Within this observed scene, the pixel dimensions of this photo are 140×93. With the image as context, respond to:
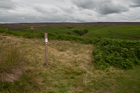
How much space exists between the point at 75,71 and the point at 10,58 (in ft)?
8.88

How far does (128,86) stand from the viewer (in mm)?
3830

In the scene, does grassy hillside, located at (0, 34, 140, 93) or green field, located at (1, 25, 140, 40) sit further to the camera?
green field, located at (1, 25, 140, 40)

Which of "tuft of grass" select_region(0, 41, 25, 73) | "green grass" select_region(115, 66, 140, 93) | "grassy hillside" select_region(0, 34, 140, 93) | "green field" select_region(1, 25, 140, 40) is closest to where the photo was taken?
"grassy hillside" select_region(0, 34, 140, 93)

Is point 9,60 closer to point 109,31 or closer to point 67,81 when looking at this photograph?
point 67,81

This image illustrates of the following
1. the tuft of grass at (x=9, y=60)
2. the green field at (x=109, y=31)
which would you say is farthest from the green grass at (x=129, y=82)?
the green field at (x=109, y=31)

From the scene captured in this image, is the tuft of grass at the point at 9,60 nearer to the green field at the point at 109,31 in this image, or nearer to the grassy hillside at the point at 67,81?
the grassy hillside at the point at 67,81

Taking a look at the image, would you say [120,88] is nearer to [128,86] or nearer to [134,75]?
[128,86]

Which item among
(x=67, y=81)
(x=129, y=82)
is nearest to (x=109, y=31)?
(x=129, y=82)

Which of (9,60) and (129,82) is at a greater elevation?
(9,60)

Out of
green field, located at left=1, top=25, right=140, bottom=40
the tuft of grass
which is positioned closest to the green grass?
the tuft of grass

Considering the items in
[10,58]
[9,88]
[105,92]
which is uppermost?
[10,58]

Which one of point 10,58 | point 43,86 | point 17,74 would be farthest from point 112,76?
point 10,58

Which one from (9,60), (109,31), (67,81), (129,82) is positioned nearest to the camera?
(9,60)

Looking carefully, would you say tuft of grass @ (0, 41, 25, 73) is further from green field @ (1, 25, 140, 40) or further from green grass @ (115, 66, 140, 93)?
green field @ (1, 25, 140, 40)
